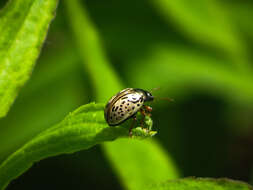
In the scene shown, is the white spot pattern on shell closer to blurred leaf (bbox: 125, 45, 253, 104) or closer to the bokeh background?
the bokeh background

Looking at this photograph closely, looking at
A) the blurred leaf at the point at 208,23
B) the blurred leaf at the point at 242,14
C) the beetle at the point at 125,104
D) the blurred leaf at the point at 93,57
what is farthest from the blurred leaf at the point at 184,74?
the beetle at the point at 125,104

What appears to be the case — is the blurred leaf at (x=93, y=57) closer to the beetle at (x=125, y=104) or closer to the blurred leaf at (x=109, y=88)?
the blurred leaf at (x=109, y=88)

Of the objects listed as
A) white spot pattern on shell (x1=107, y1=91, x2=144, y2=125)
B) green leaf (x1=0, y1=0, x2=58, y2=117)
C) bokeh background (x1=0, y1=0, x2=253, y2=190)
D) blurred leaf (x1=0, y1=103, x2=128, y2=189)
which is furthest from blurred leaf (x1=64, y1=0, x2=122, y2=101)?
blurred leaf (x1=0, y1=103, x2=128, y2=189)

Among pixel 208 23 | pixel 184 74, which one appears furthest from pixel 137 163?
pixel 184 74

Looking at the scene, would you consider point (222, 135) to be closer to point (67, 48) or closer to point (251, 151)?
point (251, 151)

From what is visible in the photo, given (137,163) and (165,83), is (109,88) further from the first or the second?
(165,83)
